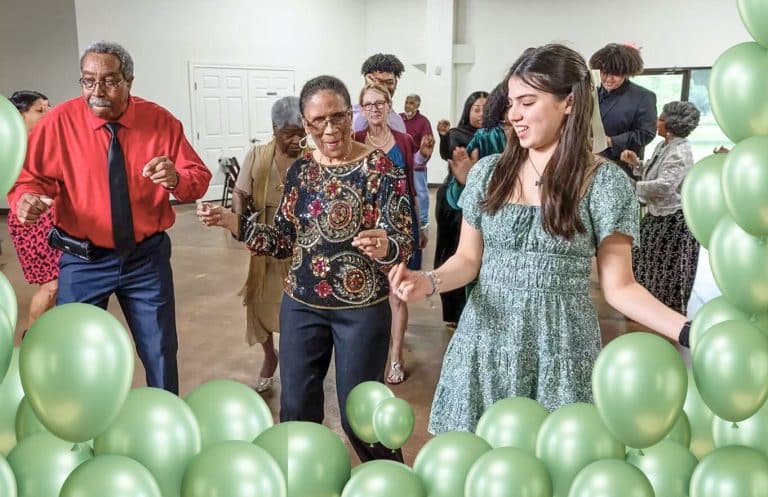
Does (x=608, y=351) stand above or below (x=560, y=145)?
below

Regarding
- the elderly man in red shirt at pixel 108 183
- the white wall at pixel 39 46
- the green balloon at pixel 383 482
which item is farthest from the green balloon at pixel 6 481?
the white wall at pixel 39 46

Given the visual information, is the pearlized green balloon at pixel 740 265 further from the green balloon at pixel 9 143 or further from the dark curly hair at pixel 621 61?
the dark curly hair at pixel 621 61

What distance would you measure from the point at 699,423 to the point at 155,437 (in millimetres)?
581

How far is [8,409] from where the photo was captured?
0.68 m

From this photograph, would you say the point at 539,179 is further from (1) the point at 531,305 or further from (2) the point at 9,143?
(2) the point at 9,143

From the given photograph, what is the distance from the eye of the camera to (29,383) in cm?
54

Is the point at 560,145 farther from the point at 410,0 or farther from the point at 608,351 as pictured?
the point at 410,0

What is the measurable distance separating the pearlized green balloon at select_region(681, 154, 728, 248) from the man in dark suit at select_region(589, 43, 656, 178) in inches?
99.4

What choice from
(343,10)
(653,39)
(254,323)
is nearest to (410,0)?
(343,10)

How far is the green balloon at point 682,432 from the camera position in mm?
728

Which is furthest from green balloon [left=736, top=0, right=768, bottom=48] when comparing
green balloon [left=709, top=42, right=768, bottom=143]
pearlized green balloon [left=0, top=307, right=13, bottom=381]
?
pearlized green balloon [left=0, top=307, right=13, bottom=381]

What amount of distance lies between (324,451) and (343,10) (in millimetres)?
9960

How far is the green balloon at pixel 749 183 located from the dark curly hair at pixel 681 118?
2856 millimetres

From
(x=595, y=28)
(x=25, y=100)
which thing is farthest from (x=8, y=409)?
(x=595, y=28)
